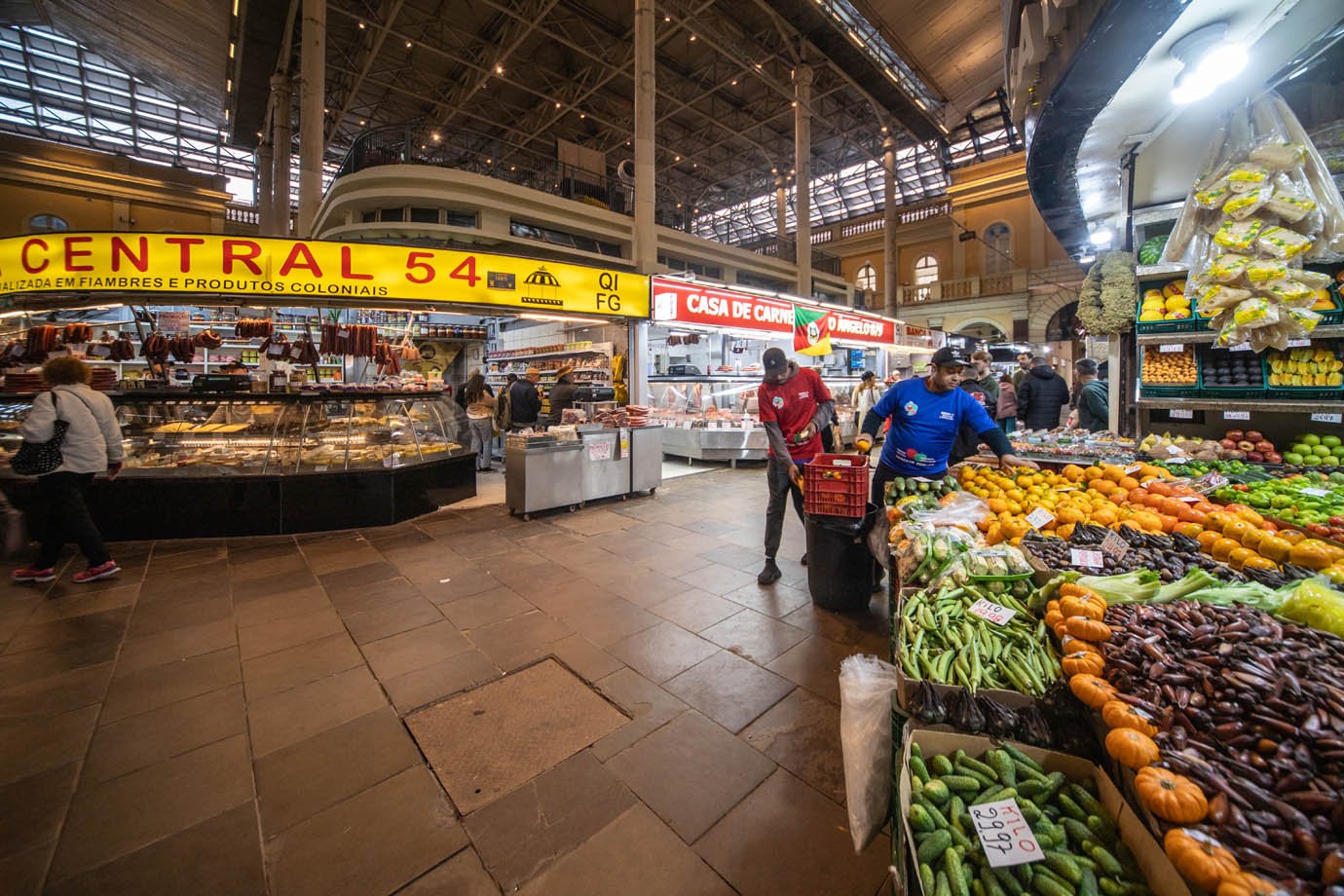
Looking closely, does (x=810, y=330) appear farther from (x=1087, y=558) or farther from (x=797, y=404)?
(x=1087, y=558)

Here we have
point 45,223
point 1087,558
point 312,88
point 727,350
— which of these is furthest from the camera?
point 45,223

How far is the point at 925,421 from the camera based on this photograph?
3.86m

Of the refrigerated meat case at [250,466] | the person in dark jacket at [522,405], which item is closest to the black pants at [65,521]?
the refrigerated meat case at [250,466]

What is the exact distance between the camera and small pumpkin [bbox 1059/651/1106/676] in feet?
4.73

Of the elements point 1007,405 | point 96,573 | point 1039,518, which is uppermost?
point 1007,405

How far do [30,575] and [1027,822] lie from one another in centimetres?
687

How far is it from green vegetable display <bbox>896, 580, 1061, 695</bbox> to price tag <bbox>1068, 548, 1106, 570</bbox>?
1.12 feet

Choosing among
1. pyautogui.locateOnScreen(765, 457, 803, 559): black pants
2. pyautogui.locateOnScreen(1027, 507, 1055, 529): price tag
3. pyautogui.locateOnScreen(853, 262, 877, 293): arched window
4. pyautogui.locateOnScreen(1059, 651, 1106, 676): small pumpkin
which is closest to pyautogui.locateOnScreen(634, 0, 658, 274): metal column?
pyautogui.locateOnScreen(765, 457, 803, 559): black pants

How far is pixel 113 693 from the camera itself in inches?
110

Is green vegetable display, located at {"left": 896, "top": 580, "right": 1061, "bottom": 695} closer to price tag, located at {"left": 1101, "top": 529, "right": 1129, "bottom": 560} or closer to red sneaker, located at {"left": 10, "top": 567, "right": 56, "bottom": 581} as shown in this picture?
price tag, located at {"left": 1101, "top": 529, "right": 1129, "bottom": 560}

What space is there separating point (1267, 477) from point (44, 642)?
25.9 ft

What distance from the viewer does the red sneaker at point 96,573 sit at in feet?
13.9

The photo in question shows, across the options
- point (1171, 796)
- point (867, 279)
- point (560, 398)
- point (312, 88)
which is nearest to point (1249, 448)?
point (1171, 796)

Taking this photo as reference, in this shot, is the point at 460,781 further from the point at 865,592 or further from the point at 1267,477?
the point at 1267,477
